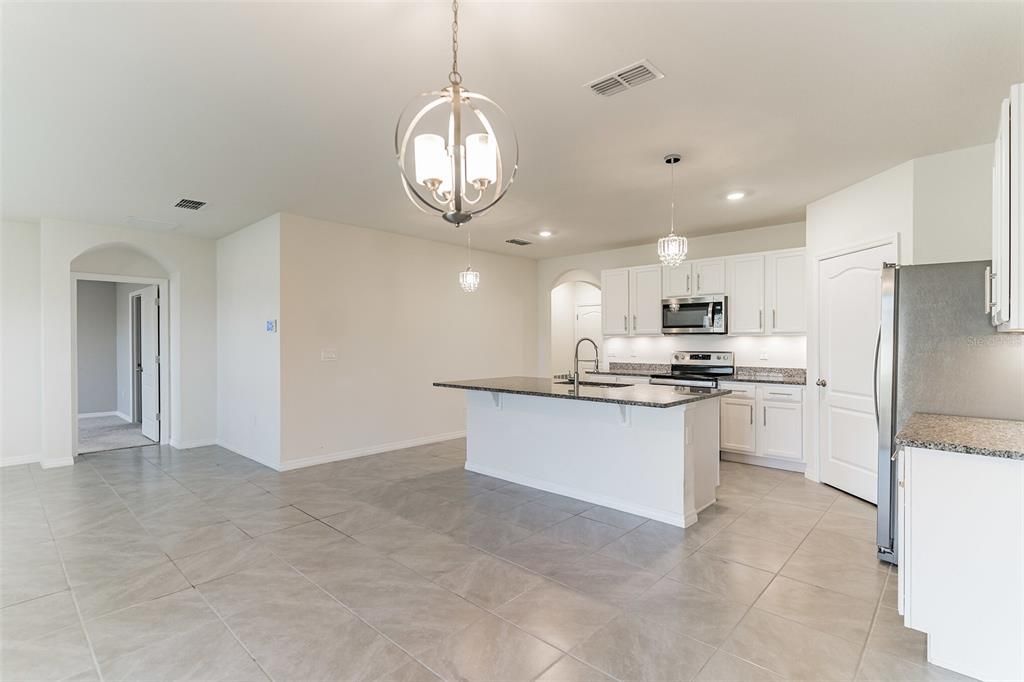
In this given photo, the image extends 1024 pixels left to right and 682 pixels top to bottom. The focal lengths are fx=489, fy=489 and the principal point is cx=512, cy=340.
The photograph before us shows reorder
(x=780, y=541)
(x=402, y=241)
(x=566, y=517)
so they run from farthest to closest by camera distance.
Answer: (x=402, y=241) < (x=566, y=517) < (x=780, y=541)

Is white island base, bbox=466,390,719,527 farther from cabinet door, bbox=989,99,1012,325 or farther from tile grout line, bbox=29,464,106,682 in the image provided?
tile grout line, bbox=29,464,106,682

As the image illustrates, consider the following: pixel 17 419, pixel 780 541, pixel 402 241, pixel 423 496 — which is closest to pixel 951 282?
pixel 780 541

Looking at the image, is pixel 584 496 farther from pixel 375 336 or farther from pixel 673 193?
pixel 375 336

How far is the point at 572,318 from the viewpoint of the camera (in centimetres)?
966

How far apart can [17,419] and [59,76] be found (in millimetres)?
5043

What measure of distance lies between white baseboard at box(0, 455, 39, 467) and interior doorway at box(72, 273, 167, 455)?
784 mm

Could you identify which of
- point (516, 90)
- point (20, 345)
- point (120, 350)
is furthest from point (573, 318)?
point (120, 350)

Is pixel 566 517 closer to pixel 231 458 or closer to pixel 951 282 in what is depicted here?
pixel 951 282

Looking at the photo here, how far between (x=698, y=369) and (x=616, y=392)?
2.84 meters

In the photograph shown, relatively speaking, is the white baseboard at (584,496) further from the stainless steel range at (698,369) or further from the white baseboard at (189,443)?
the white baseboard at (189,443)

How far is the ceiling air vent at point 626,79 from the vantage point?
2.45 metres

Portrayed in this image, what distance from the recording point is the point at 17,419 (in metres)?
5.57

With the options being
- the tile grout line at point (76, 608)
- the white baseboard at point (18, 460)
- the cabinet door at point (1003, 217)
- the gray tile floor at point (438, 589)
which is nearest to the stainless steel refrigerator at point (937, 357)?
the cabinet door at point (1003, 217)

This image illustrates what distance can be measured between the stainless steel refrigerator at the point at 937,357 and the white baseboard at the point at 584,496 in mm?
1236
